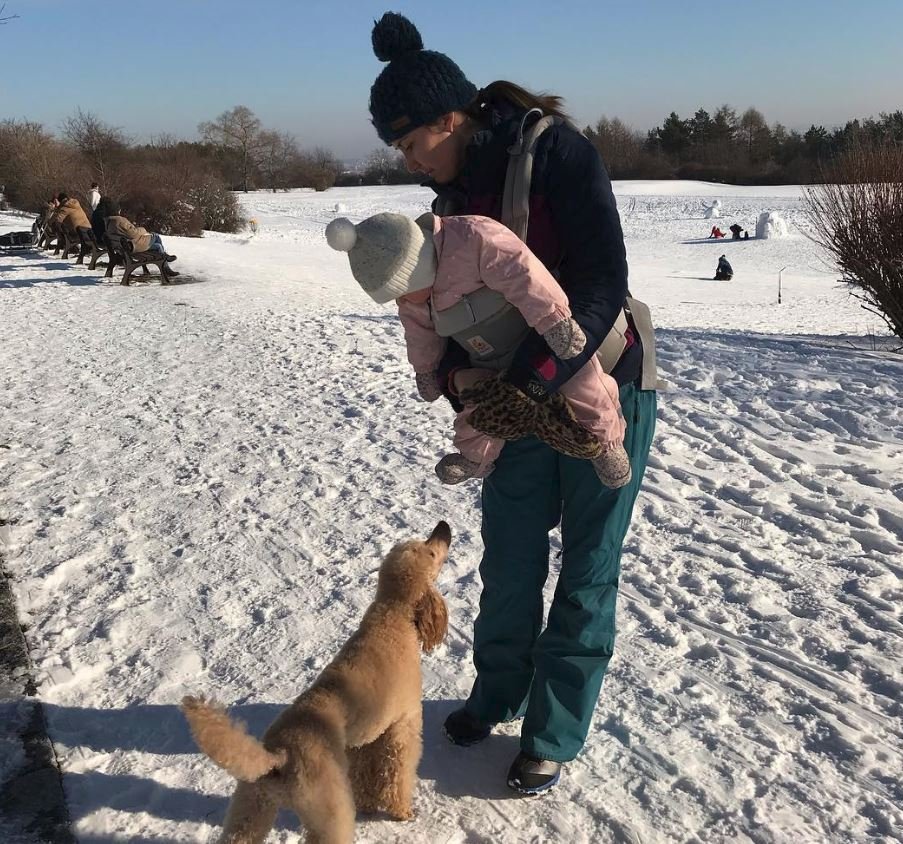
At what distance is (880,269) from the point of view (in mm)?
10031

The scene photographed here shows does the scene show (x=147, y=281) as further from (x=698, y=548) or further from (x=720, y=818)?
(x=720, y=818)

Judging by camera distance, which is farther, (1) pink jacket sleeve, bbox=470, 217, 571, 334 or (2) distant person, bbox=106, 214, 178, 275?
(2) distant person, bbox=106, 214, 178, 275

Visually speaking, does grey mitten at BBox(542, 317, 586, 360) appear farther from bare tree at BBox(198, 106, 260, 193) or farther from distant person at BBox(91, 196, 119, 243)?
bare tree at BBox(198, 106, 260, 193)

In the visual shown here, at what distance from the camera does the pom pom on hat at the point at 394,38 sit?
230 centimetres

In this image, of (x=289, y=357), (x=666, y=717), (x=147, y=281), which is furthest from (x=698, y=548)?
(x=147, y=281)

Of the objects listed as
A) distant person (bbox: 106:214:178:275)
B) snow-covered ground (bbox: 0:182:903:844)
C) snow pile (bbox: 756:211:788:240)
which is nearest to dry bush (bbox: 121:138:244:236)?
distant person (bbox: 106:214:178:275)

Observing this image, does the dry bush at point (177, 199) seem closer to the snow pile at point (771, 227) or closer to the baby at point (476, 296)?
the snow pile at point (771, 227)

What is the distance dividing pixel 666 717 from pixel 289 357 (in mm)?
6310

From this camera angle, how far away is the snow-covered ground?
255 cm

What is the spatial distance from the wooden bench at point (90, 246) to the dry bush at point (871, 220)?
1285 centimetres

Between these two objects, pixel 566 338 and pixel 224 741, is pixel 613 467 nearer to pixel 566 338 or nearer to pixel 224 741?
pixel 566 338

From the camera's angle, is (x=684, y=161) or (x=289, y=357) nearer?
(x=289, y=357)

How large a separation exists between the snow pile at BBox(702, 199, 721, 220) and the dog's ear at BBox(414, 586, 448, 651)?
3680 cm

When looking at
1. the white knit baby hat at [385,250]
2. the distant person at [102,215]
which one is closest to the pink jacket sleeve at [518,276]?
the white knit baby hat at [385,250]
